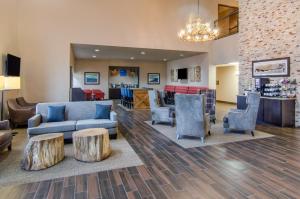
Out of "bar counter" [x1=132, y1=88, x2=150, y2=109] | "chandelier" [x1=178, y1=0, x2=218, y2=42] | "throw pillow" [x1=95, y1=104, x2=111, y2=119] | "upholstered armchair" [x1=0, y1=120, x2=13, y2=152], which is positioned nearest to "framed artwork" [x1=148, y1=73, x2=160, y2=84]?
"bar counter" [x1=132, y1=88, x2=150, y2=109]

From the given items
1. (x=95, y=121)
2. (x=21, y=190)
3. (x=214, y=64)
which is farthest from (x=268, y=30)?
(x=21, y=190)

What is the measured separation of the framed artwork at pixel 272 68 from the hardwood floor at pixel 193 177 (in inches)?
133

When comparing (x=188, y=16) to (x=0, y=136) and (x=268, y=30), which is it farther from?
(x=0, y=136)

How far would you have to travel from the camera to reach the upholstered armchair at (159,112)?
20.6 feet

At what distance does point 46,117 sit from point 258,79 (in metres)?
7.06

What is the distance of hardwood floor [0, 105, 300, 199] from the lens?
2533 mm

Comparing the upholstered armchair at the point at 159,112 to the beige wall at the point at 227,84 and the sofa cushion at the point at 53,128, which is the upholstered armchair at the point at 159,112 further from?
the beige wall at the point at 227,84

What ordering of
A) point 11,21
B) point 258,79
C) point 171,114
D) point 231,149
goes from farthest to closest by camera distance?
point 258,79 < point 11,21 < point 171,114 < point 231,149

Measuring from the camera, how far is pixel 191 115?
4.61 metres

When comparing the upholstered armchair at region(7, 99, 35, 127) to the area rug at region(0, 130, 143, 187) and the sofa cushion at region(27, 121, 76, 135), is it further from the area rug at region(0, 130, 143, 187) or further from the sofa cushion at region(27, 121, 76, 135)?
the area rug at region(0, 130, 143, 187)

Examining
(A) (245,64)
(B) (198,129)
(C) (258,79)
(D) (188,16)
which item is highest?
(D) (188,16)

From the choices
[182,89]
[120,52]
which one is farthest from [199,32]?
[182,89]

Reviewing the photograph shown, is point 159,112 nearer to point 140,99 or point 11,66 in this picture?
point 140,99

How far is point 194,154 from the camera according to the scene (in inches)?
153
